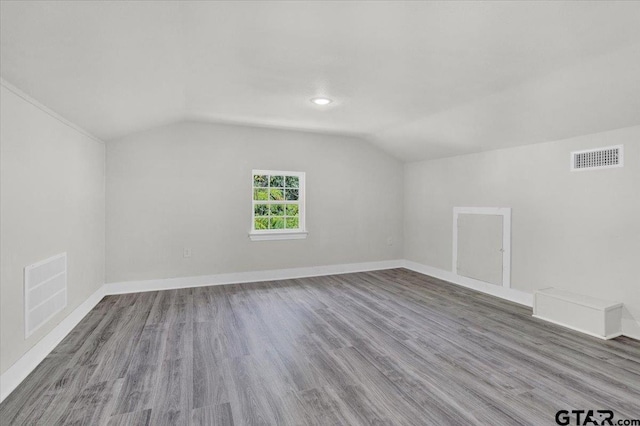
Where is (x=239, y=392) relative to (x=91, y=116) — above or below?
below

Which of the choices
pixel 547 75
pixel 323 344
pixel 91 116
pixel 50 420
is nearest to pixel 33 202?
pixel 91 116

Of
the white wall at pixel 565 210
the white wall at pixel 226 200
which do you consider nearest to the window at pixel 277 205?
the white wall at pixel 226 200

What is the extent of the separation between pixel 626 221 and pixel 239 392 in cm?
372

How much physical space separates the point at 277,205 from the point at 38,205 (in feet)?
10.5

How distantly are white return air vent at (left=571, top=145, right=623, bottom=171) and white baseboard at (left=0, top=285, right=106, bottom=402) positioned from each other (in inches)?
204

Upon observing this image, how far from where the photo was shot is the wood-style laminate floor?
1.96m

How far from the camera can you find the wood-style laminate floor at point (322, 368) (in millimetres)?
1958

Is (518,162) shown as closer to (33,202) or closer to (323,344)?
(323,344)

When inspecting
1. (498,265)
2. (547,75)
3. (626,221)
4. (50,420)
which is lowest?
(50,420)

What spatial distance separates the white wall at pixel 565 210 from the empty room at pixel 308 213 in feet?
0.07

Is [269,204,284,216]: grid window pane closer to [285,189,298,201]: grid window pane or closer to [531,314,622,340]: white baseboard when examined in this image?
[285,189,298,201]: grid window pane

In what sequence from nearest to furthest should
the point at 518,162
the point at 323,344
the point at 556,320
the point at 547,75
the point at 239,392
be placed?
1. the point at 239,392
2. the point at 547,75
3. the point at 323,344
4. the point at 556,320
5. the point at 518,162

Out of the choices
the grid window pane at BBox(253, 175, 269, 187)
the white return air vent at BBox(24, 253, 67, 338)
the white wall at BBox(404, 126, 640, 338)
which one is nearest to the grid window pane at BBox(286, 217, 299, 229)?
the grid window pane at BBox(253, 175, 269, 187)

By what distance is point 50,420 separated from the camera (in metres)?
1.88
